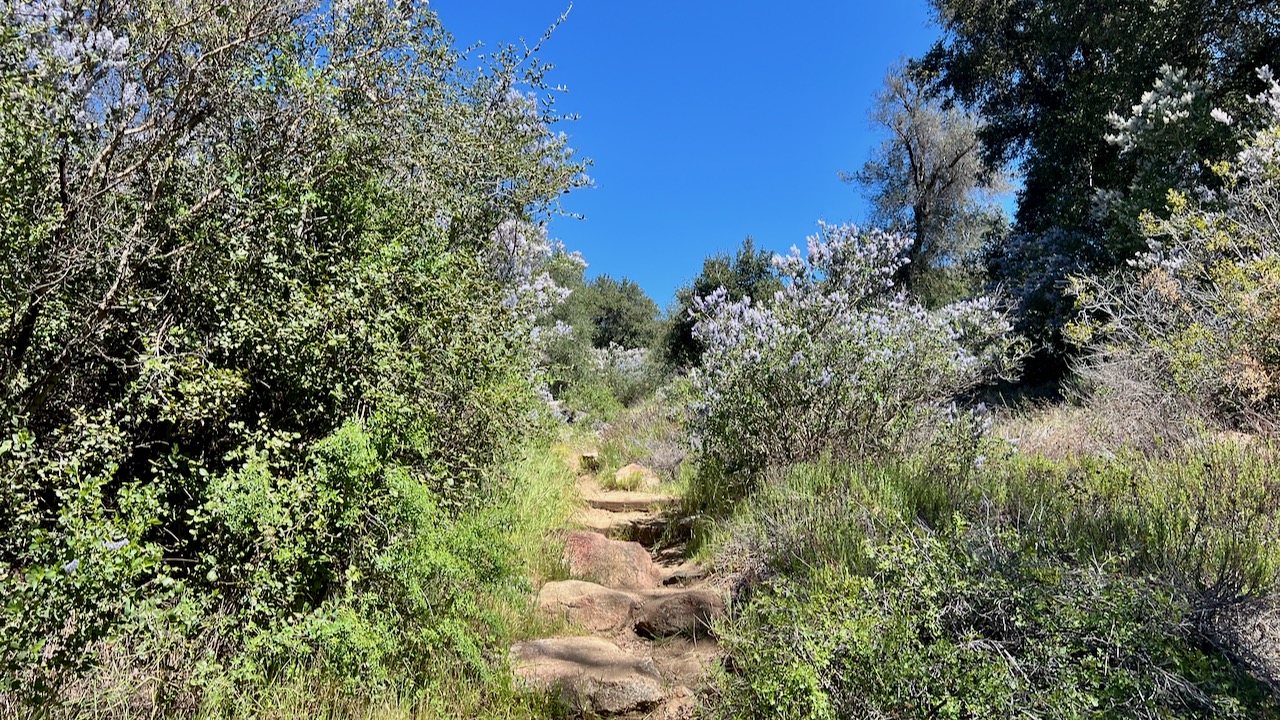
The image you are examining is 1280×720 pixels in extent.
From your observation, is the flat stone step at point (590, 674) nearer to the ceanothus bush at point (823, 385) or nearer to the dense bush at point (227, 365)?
the dense bush at point (227, 365)

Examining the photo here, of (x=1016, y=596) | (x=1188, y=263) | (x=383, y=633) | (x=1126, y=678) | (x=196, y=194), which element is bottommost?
(x=383, y=633)

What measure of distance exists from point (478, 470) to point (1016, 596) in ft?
10.7

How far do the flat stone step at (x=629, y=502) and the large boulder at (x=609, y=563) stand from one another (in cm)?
172

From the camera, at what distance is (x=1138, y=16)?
11.1m

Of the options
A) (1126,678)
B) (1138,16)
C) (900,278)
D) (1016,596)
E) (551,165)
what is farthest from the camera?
(900,278)

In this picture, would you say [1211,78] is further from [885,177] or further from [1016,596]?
[1016,596]

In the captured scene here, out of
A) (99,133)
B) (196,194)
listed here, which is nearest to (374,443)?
(196,194)

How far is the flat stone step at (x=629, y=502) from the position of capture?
709 centimetres

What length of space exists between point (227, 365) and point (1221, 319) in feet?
27.1

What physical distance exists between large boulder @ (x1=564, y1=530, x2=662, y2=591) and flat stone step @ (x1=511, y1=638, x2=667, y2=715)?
1.20 metres

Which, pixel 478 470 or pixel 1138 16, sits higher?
pixel 1138 16

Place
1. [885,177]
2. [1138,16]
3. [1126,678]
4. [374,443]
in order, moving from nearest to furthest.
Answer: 1. [1126,678]
2. [374,443]
3. [1138,16]
4. [885,177]

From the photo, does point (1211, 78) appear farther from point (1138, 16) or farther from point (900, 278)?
point (900, 278)

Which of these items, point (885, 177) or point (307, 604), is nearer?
point (307, 604)
